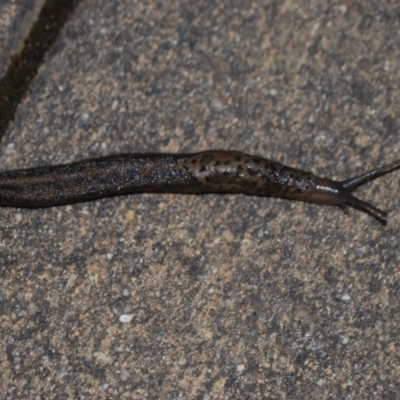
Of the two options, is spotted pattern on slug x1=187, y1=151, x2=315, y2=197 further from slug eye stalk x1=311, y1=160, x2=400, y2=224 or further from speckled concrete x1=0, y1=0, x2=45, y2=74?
speckled concrete x1=0, y1=0, x2=45, y2=74

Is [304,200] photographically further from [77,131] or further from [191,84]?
[77,131]

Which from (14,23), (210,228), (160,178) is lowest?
(210,228)

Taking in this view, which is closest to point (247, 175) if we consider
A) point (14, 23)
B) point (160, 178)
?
point (160, 178)

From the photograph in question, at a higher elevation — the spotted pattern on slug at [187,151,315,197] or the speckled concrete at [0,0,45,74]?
the speckled concrete at [0,0,45,74]

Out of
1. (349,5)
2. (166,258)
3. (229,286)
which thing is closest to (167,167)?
(166,258)

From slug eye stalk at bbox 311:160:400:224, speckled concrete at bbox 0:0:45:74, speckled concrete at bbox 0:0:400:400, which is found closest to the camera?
speckled concrete at bbox 0:0:400:400

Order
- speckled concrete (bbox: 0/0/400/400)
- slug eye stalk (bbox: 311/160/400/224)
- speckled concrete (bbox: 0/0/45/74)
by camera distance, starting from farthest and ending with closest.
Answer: speckled concrete (bbox: 0/0/45/74), slug eye stalk (bbox: 311/160/400/224), speckled concrete (bbox: 0/0/400/400)

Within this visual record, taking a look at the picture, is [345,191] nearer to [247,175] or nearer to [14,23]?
[247,175]

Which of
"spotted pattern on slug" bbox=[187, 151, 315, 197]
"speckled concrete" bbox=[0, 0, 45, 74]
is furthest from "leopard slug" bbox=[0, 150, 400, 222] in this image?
"speckled concrete" bbox=[0, 0, 45, 74]
